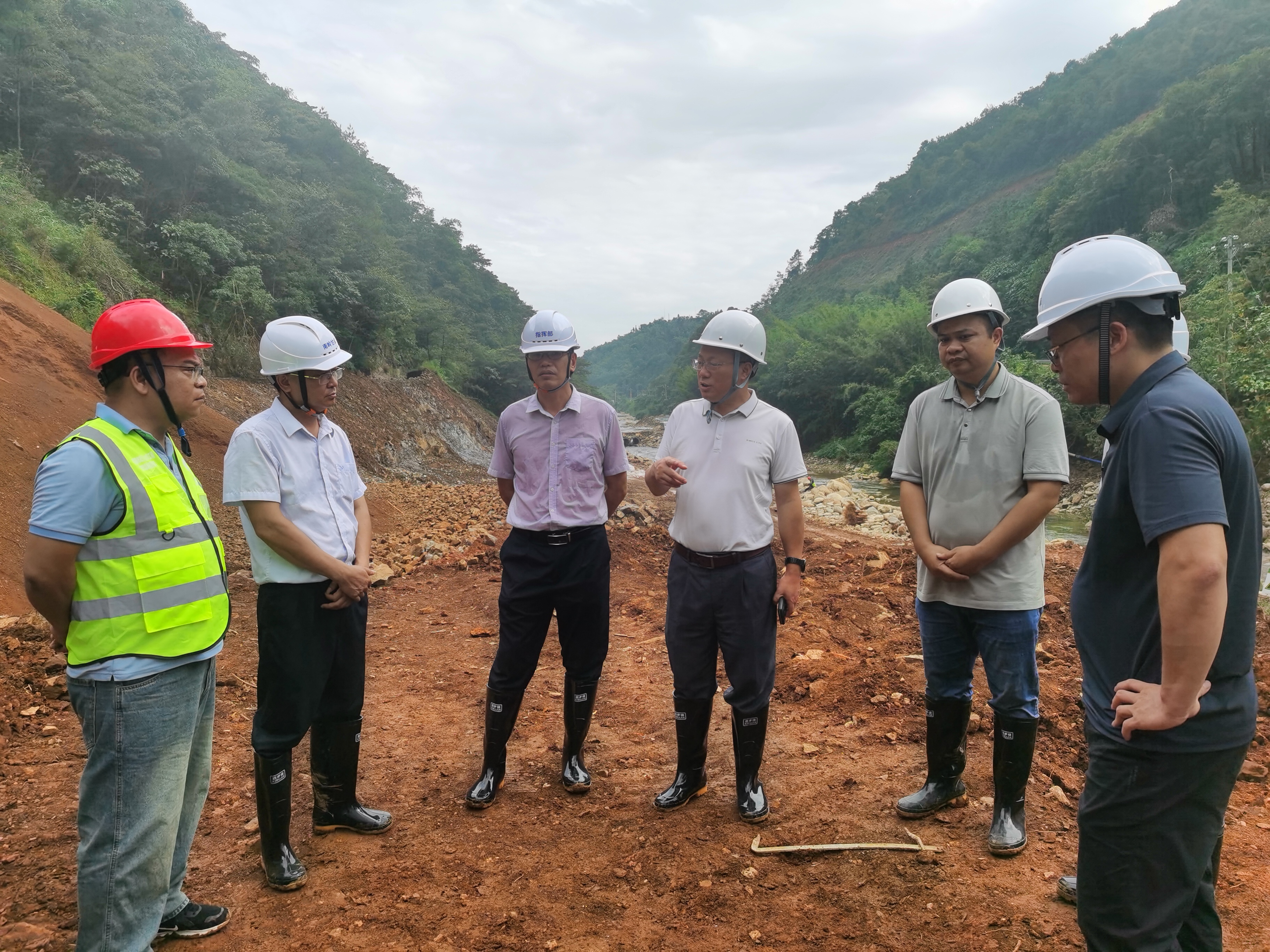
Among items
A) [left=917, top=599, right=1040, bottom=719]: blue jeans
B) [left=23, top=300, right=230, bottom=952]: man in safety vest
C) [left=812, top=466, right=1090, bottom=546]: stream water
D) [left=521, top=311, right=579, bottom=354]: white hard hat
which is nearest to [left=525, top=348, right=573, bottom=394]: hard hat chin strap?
Result: [left=521, top=311, right=579, bottom=354]: white hard hat

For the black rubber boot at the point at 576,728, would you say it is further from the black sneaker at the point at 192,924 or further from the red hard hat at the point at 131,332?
the red hard hat at the point at 131,332

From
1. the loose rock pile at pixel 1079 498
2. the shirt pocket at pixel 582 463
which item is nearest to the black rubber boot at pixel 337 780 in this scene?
the shirt pocket at pixel 582 463

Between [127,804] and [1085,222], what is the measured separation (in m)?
49.0

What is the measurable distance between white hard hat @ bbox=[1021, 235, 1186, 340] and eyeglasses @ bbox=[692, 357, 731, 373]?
1.48 meters

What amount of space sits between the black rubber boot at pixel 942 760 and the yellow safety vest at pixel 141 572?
2.69m

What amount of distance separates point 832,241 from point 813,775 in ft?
320

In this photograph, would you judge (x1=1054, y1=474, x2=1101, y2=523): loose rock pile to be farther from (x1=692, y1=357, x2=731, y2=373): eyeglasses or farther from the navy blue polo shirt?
the navy blue polo shirt

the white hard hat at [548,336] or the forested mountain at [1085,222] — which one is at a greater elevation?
the forested mountain at [1085,222]

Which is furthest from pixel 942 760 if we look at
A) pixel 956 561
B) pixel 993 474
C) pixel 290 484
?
pixel 290 484

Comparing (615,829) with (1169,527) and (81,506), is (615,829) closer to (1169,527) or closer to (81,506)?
(81,506)

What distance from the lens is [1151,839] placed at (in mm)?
1586

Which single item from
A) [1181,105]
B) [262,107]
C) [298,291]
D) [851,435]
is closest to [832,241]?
[1181,105]

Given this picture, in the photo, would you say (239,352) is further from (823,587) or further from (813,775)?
(813,775)

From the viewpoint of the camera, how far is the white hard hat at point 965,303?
2.90m
